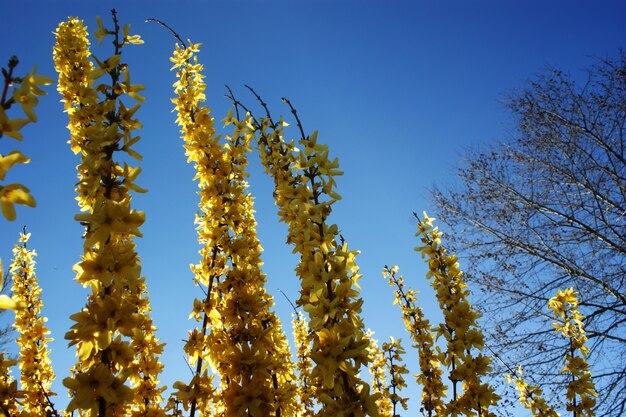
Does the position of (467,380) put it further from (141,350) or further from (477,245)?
(477,245)

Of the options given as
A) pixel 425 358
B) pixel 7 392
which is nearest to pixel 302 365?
pixel 425 358

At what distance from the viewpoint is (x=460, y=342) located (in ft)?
10.6

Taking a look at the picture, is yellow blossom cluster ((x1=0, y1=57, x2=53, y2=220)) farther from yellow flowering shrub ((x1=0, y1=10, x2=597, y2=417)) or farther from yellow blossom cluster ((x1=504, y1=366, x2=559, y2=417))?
yellow blossom cluster ((x1=504, y1=366, x2=559, y2=417))

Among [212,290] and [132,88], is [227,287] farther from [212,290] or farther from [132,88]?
[132,88]

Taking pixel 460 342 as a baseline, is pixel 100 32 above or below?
above

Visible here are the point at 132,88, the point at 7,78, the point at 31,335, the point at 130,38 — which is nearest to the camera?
the point at 7,78

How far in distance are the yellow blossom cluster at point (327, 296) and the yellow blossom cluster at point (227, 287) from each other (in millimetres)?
310

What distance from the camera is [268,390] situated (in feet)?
7.16

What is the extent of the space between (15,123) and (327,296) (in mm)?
1491

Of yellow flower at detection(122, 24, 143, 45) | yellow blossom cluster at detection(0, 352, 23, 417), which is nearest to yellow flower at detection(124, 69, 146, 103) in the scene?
yellow flower at detection(122, 24, 143, 45)

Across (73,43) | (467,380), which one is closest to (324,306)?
(467,380)

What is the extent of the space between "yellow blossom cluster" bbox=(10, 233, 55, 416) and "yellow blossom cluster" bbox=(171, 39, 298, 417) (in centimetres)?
177

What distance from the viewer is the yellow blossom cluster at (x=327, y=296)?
1969 mm

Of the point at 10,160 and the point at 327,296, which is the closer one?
the point at 10,160
